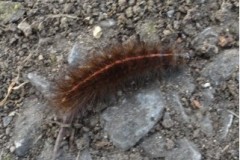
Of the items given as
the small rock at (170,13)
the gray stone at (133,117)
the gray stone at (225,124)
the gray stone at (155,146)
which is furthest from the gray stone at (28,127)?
the gray stone at (225,124)

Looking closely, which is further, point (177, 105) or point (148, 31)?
point (148, 31)

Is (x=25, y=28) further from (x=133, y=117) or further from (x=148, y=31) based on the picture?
(x=133, y=117)

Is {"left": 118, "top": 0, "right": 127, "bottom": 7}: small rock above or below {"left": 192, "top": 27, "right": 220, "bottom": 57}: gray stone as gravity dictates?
above

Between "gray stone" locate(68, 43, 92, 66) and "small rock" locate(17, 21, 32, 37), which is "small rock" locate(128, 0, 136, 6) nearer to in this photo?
"gray stone" locate(68, 43, 92, 66)

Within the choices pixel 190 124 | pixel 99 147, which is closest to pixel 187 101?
pixel 190 124

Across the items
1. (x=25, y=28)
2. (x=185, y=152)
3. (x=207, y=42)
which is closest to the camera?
(x=185, y=152)

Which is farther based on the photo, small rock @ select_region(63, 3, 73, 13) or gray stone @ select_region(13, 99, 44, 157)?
small rock @ select_region(63, 3, 73, 13)

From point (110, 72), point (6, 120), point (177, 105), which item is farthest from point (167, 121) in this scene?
point (6, 120)

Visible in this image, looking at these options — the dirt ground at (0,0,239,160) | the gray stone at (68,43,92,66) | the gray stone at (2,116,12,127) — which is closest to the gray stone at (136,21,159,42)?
the dirt ground at (0,0,239,160)
